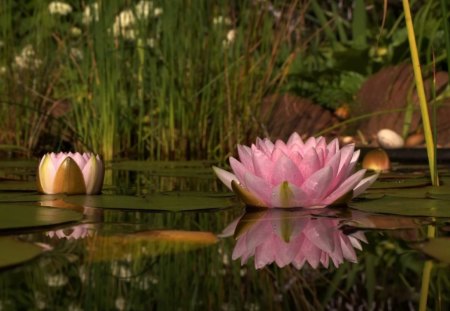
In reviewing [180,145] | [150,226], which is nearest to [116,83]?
[180,145]

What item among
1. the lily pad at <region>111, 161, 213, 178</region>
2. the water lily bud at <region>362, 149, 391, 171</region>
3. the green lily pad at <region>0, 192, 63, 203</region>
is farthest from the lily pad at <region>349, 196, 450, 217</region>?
the water lily bud at <region>362, 149, 391, 171</region>

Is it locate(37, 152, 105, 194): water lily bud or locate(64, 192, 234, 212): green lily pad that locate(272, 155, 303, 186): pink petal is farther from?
locate(37, 152, 105, 194): water lily bud

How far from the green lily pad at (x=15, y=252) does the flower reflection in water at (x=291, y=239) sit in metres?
0.35

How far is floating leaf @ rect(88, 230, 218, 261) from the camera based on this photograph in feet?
4.83

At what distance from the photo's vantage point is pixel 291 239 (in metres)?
1.61

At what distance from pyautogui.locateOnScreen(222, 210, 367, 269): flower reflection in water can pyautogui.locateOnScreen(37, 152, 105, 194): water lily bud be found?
61 cm

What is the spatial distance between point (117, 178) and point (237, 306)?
216 centimetres

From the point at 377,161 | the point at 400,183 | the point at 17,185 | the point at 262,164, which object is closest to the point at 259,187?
the point at 262,164

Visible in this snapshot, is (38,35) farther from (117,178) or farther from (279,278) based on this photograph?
(279,278)

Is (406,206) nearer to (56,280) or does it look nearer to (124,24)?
(56,280)

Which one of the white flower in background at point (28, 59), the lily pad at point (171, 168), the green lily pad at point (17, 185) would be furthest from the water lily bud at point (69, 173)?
the white flower in background at point (28, 59)

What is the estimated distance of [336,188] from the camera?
6.72 ft

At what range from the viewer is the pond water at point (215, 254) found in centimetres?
113

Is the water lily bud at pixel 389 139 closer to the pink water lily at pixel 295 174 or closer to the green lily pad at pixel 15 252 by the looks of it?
the pink water lily at pixel 295 174
